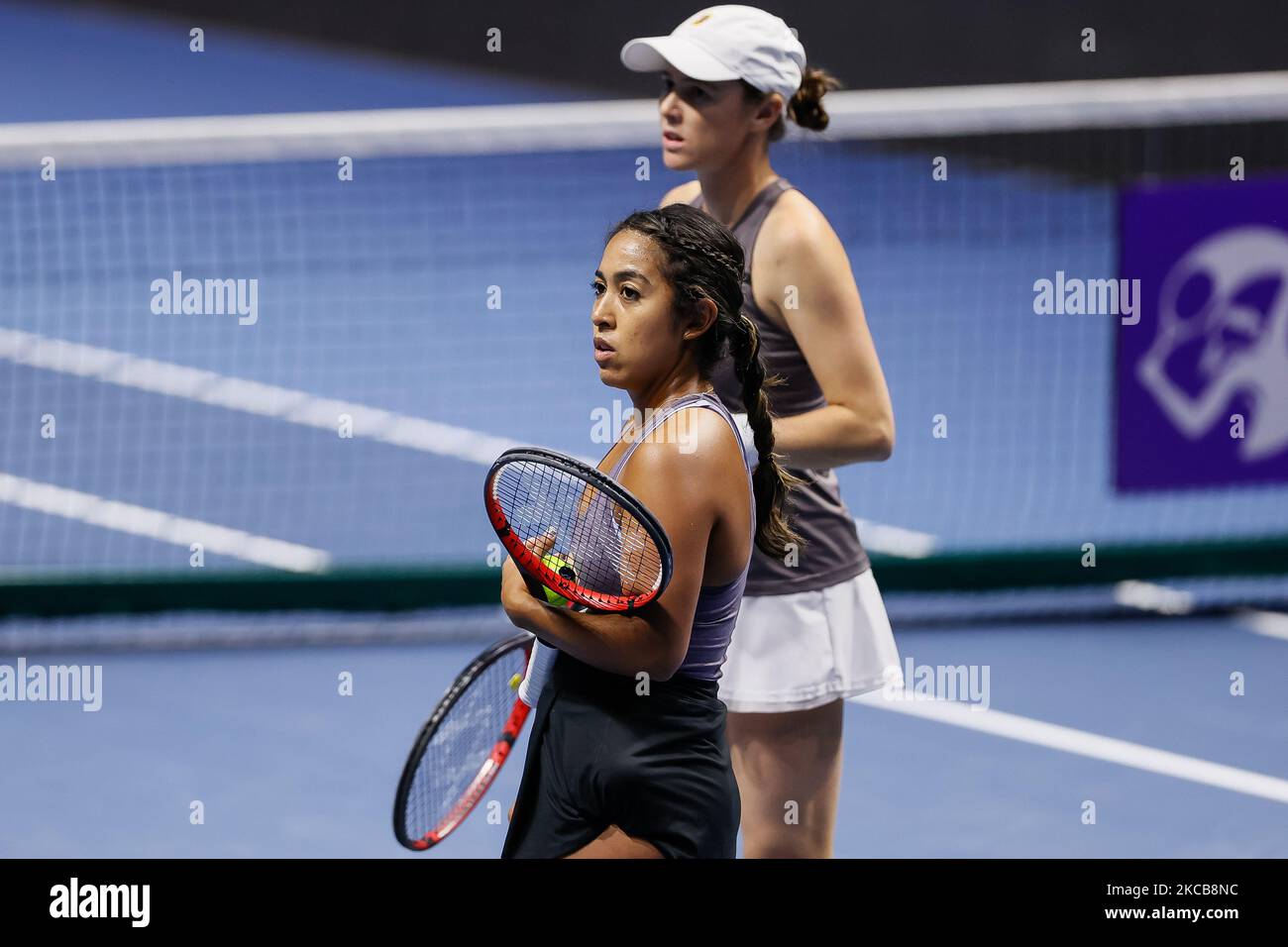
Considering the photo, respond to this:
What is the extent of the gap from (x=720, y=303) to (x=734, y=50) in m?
0.91

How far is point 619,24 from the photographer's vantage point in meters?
13.8

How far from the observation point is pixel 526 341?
10.0 meters

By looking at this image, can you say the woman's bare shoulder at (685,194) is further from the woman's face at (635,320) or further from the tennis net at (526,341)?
the woman's face at (635,320)

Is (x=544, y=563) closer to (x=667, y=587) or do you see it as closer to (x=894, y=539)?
(x=667, y=587)

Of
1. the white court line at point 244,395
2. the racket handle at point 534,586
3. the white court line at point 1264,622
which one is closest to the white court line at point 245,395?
the white court line at point 244,395

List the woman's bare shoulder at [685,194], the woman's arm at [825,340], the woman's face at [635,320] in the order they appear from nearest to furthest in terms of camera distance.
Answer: the woman's face at [635,320] < the woman's arm at [825,340] < the woman's bare shoulder at [685,194]

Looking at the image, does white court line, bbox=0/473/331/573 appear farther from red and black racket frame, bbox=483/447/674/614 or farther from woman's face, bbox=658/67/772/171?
red and black racket frame, bbox=483/447/674/614

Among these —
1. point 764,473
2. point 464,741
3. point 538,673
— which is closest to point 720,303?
point 764,473

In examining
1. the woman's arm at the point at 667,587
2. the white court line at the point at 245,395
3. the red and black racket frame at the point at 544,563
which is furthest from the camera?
the white court line at the point at 245,395

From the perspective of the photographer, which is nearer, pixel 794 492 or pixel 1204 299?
pixel 794 492

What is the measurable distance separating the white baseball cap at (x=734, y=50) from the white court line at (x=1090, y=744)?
8.48ft

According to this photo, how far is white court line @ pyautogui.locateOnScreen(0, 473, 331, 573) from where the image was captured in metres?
7.20

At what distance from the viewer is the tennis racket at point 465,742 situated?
3.34 meters
